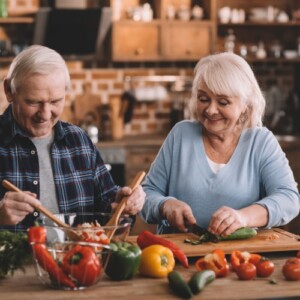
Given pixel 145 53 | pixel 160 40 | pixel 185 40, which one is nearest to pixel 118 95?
pixel 145 53

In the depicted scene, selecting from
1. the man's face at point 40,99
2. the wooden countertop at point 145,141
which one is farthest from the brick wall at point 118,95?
the man's face at point 40,99

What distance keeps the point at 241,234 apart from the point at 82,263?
76cm

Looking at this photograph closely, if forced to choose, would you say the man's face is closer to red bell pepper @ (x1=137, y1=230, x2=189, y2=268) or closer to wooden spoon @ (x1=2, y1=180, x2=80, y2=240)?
wooden spoon @ (x1=2, y1=180, x2=80, y2=240)

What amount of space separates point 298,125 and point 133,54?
1.59m

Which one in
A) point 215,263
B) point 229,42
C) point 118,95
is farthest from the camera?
point 229,42

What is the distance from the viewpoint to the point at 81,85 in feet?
20.5

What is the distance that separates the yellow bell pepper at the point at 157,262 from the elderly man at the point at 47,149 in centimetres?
Result: 36

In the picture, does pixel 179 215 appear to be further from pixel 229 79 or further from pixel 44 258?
pixel 44 258

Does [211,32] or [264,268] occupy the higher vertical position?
[211,32]

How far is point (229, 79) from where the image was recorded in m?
2.90

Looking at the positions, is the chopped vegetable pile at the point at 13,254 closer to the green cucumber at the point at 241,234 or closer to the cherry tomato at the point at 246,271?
the cherry tomato at the point at 246,271

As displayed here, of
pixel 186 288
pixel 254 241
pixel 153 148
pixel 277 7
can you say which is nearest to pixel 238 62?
pixel 254 241

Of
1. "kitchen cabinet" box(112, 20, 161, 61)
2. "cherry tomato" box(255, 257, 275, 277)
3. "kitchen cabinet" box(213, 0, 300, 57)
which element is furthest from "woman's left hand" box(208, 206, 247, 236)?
"kitchen cabinet" box(213, 0, 300, 57)

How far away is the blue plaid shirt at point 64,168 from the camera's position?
278cm
